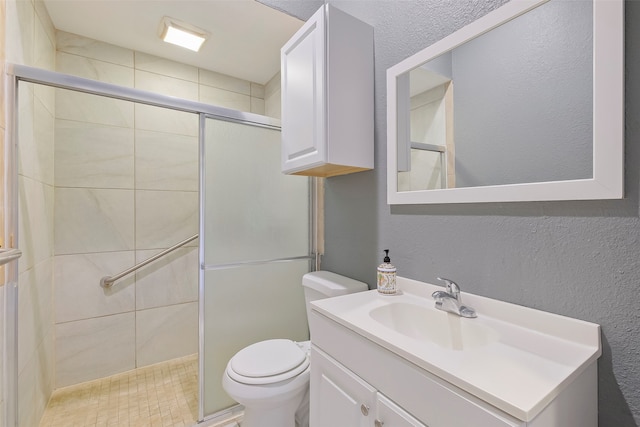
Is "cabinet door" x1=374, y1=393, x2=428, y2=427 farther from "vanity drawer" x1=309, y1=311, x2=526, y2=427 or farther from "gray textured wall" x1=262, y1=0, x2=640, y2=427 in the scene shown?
"gray textured wall" x1=262, y1=0, x2=640, y2=427

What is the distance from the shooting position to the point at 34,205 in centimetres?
150

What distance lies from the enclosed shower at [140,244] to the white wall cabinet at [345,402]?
2.48 feet

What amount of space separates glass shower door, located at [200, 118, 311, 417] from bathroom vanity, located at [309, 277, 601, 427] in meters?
0.72

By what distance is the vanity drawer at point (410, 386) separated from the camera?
567 millimetres

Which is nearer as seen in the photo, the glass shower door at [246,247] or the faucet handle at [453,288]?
the faucet handle at [453,288]

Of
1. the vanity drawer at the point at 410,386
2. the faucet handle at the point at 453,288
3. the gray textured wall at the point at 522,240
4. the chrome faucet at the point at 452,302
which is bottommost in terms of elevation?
the vanity drawer at the point at 410,386

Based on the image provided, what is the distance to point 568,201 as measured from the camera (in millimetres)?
803

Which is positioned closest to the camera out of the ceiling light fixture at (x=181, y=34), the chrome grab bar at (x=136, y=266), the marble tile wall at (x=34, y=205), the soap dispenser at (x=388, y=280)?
the soap dispenser at (x=388, y=280)

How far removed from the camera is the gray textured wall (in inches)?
27.9

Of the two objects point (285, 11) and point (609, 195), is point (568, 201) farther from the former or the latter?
point (285, 11)

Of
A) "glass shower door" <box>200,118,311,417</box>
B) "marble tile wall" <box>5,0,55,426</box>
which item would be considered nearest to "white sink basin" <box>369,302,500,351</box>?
"glass shower door" <box>200,118,311,417</box>

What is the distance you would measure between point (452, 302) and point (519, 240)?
0.97 ft

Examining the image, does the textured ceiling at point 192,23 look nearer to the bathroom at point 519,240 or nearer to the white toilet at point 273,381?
the bathroom at point 519,240

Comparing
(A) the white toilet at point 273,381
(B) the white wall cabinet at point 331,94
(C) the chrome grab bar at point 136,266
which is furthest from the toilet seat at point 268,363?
(C) the chrome grab bar at point 136,266
